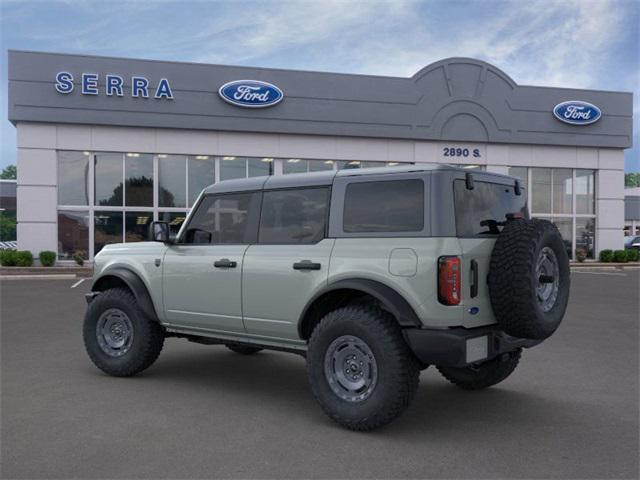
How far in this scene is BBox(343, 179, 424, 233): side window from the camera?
4715 mm

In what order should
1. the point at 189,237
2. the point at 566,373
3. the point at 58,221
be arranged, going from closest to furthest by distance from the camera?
1. the point at 189,237
2. the point at 566,373
3. the point at 58,221

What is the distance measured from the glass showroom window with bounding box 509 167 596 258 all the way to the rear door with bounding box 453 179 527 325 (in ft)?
81.7

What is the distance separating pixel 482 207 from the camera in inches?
198

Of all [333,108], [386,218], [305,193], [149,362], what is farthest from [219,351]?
[333,108]

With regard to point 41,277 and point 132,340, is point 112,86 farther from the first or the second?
point 132,340

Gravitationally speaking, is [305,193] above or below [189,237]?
above

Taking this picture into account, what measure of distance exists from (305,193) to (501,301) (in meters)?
1.99

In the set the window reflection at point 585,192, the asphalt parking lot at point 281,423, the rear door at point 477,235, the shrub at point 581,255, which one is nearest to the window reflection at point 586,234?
the window reflection at point 585,192

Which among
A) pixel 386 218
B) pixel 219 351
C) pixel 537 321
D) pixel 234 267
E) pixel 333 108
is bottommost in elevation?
pixel 219 351

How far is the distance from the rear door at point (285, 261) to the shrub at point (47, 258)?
19552mm

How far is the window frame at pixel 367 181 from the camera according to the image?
4617 mm

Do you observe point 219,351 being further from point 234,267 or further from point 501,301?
point 501,301

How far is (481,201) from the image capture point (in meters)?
5.02

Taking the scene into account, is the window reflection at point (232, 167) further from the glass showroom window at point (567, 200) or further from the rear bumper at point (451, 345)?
the rear bumper at point (451, 345)
